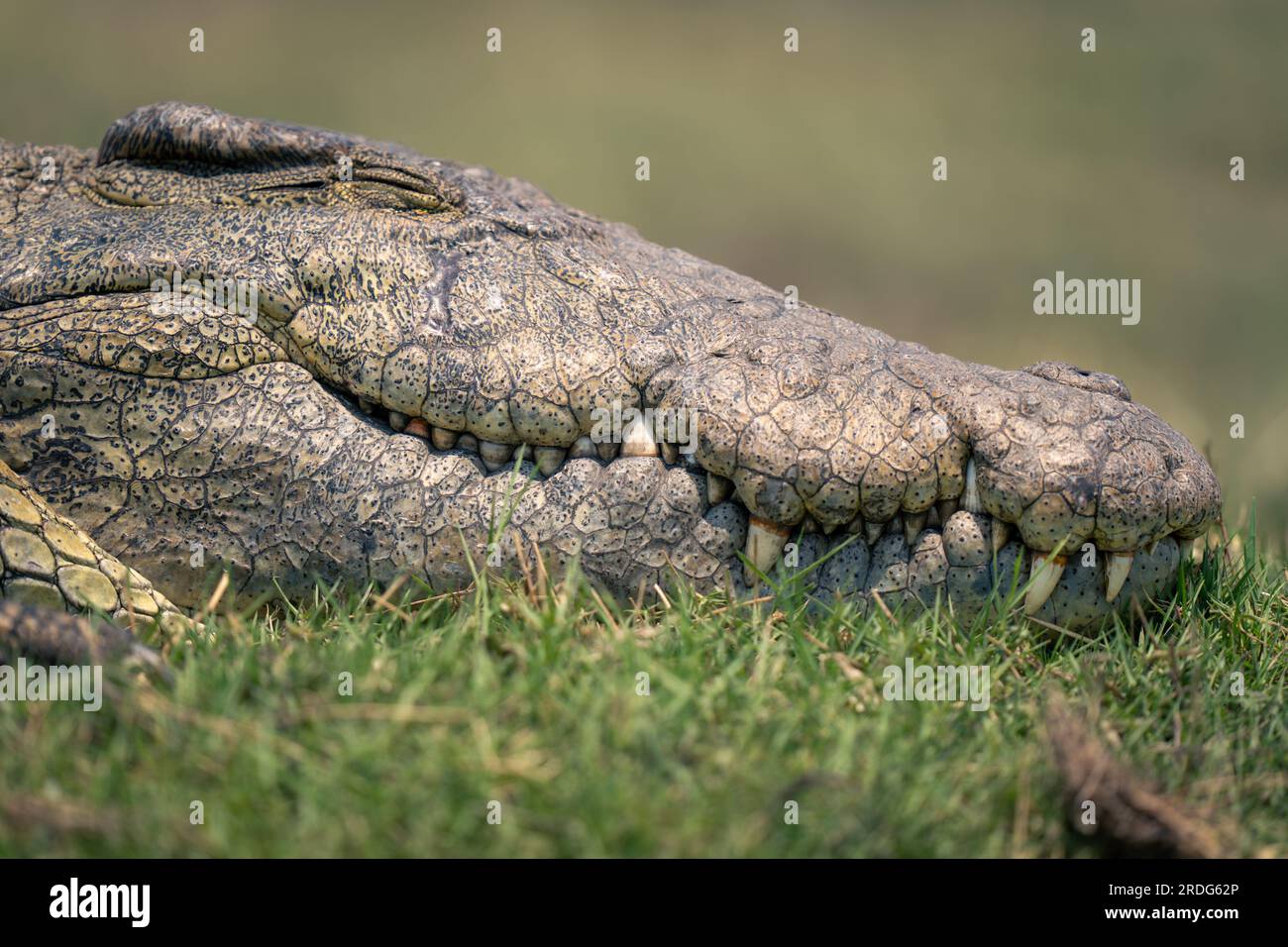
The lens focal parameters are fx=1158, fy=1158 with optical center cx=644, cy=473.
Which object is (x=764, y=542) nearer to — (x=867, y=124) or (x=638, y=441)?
(x=638, y=441)

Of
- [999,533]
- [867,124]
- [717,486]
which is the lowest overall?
[999,533]

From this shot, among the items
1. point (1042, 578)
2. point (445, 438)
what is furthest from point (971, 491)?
point (445, 438)

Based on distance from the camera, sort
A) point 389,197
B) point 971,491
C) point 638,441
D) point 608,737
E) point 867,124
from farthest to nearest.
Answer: point 867,124
point 389,197
point 638,441
point 971,491
point 608,737

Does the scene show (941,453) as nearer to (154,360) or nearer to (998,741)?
(998,741)

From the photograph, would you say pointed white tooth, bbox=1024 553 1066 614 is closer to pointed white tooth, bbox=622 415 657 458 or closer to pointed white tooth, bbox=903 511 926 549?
pointed white tooth, bbox=903 511 926 549

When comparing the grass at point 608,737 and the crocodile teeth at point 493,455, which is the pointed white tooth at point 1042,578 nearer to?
the grass at point 608,737

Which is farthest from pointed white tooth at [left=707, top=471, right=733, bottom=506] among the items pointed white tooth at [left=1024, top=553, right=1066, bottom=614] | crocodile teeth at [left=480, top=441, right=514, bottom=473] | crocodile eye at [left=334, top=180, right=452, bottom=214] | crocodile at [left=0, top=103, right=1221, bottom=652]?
crocodile eye at [left=334, top=180, right=452, bottom=214]

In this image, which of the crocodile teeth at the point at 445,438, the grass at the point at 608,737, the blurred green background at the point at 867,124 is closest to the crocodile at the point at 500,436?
the crocodile teeth at the point at 445,438
